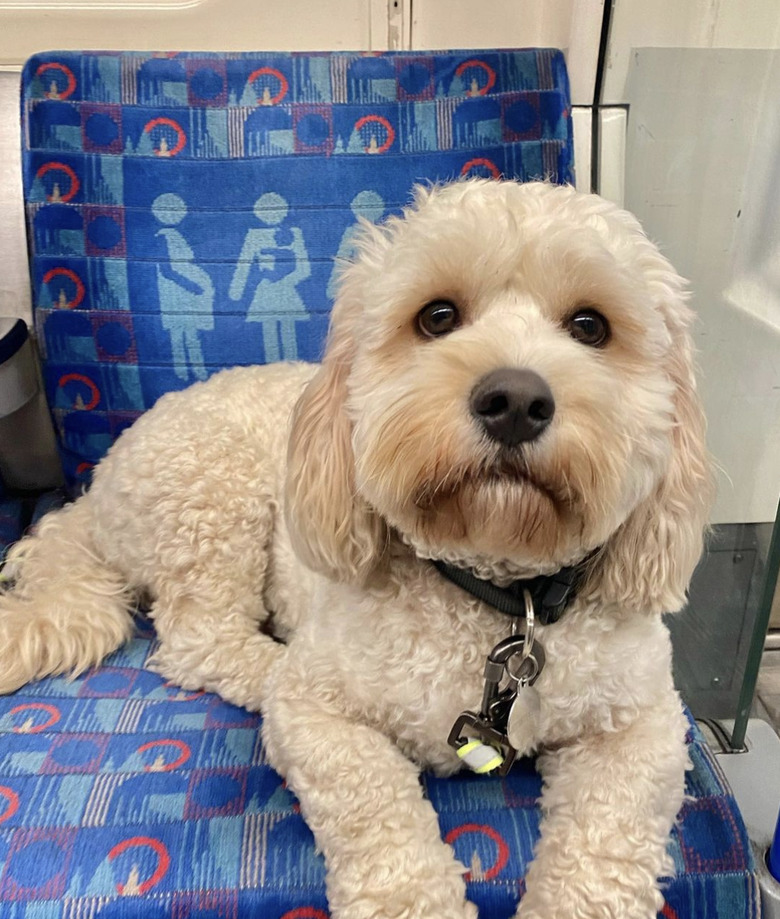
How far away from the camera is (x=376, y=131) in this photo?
1598 mm

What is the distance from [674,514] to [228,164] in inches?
47.1

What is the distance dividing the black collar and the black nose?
0.75 feet

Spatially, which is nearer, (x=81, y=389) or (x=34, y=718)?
(x=34, y=718)

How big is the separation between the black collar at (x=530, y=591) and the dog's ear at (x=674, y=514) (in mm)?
56

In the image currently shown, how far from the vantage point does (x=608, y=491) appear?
0.72m

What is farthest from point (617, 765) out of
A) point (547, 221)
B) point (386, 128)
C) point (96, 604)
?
point (386, 128)

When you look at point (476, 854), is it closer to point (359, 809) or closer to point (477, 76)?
point (359, 809)

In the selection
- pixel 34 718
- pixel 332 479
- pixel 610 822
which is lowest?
pixel 34 718

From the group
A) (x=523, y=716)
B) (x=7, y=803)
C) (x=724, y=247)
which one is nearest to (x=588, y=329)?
(x=523, y=716)

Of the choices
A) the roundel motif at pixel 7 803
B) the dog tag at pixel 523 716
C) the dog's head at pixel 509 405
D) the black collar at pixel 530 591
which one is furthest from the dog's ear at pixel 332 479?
the roundel motif at pixel 7 803

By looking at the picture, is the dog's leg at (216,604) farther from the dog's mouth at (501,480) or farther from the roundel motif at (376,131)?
the roundel motif at (376,131)

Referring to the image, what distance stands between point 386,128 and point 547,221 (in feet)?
3.02

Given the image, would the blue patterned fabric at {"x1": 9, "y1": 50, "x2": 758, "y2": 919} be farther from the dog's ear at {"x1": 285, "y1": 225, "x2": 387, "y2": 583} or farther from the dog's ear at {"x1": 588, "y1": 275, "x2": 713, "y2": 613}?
the dog's ear at {"x1": 588, "y1": 275, "x2": 713, "y2": 613}

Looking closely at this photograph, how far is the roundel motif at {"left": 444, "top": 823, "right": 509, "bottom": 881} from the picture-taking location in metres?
0.84
